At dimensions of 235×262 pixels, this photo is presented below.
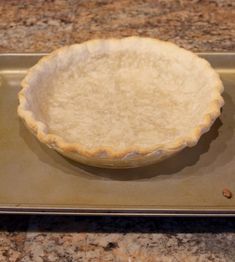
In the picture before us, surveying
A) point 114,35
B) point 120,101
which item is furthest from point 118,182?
point 114,35

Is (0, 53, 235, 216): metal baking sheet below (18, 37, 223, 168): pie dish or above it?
below

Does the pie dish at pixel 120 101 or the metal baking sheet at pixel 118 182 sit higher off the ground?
the pie dish at pixel 120 101

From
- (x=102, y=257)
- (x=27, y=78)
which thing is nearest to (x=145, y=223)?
(x=102, y=257)
